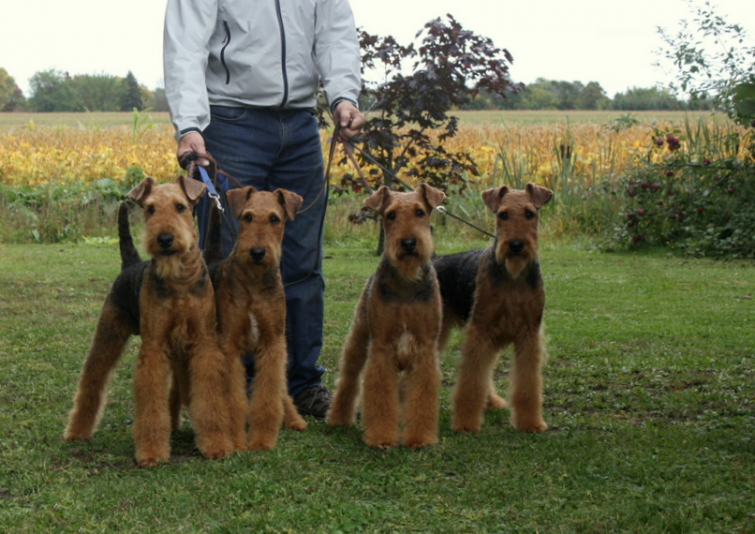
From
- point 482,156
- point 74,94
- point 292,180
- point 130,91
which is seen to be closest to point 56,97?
point 74,94

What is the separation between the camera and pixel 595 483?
125 inches

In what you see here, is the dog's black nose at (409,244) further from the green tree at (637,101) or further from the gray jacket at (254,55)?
the green tree at (637,101)

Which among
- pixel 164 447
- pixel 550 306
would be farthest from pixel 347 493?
pixel 550 306

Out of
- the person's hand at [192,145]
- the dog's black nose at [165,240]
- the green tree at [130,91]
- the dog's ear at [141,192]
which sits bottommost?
the dog's black nose at [165,240]

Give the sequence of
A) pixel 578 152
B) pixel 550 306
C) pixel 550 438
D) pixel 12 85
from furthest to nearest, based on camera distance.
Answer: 1. pixel 12 85
2. pixel 578 152
3. pixel 550 306
4. pixel 550 438

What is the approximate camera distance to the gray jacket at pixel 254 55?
152 inches

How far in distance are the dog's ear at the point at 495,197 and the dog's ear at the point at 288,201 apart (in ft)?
3.41

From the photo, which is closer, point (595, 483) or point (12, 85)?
point (595, 483)

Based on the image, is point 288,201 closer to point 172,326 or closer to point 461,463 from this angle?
point 172,326

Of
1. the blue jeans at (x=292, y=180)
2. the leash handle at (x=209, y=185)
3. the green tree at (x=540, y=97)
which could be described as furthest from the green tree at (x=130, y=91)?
the leash handle at (x=209, y=185)

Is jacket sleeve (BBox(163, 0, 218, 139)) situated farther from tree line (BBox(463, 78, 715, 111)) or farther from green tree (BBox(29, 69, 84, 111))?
green tree (BBox(29, 69, 84, 111))

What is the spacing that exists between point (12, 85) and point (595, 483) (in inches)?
3108

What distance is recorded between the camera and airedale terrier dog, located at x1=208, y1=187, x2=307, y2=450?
141 inches

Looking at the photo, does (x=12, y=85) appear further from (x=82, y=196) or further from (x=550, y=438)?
(x=550, y=438)
